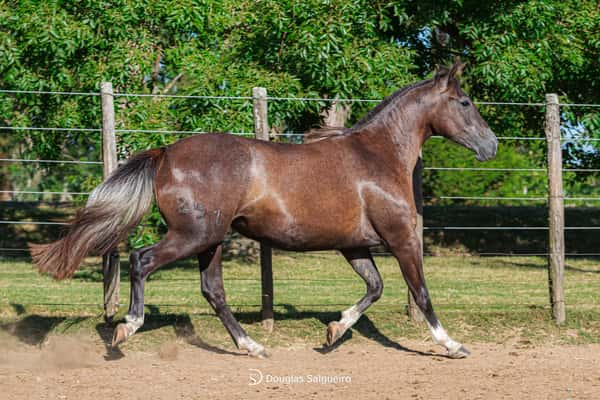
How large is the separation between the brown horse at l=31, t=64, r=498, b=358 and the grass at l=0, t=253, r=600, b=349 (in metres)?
0.84

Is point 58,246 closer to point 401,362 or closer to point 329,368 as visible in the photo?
point 329,368

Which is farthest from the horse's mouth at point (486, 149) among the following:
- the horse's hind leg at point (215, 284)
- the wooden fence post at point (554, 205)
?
the horse's hind leg at point (215, 284)

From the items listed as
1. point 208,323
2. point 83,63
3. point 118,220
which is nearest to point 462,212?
point 83,63

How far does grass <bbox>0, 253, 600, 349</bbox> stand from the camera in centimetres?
708

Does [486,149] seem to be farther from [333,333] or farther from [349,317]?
[333,333]

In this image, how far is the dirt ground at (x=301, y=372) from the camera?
503cm

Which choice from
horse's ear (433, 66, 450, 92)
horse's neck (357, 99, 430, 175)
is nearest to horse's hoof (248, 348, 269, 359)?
horse's neck (357, 99, 430, 175)

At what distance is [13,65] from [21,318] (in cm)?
463

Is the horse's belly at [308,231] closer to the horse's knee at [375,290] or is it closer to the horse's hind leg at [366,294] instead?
the horse's hind leg at [366,294]

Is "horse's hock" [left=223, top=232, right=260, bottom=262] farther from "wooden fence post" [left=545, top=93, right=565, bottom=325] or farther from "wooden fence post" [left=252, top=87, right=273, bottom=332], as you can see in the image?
"wooden fence post" [left=545, top=93, right=565, bottom=325]

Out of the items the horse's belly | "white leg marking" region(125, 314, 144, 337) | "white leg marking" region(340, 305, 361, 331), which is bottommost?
"white leg marking" region(340, 305, 361, 331)

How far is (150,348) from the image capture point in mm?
6570

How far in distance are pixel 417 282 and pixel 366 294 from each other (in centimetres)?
50

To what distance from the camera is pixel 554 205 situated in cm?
Answer: 764
